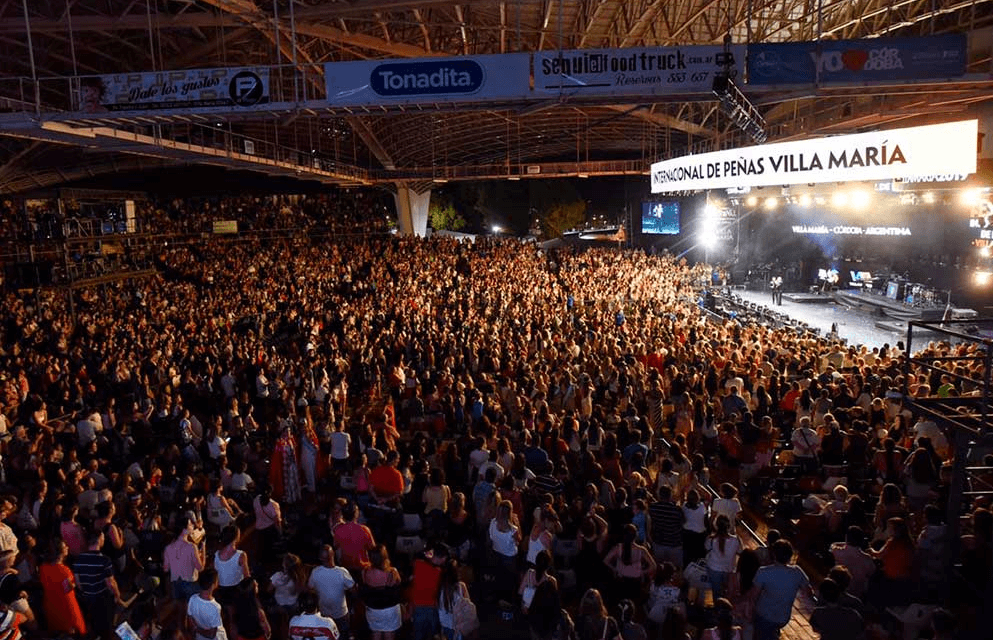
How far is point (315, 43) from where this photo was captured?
72.1ft

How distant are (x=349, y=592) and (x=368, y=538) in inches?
18.4

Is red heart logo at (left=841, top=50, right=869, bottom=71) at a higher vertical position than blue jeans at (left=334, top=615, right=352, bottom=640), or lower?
higher

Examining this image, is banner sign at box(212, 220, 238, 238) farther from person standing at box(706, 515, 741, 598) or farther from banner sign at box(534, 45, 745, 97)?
person standing at box(706, 515, 741, 598)

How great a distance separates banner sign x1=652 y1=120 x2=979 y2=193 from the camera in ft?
23.1

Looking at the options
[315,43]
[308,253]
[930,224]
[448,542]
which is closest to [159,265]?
[308,253]

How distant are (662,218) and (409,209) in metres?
14.8

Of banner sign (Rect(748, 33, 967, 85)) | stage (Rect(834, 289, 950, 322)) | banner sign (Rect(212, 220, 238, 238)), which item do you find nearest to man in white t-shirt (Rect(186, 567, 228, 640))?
banner sign (Rect(748, 33, 967, 85))

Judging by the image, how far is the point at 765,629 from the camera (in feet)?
16.1

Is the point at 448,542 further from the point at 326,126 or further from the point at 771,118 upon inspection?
the point at 326,126

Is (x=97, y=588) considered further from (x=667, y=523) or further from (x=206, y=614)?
(x=667, y=523)

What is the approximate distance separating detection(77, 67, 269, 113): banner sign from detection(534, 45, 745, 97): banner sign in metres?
4.57

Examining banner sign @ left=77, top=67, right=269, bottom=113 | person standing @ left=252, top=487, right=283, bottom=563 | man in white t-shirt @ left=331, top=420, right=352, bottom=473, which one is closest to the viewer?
person standing @ left=252, top=487, right=283, bottom=563

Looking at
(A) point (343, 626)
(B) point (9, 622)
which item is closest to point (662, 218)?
(A) point (343, 626)

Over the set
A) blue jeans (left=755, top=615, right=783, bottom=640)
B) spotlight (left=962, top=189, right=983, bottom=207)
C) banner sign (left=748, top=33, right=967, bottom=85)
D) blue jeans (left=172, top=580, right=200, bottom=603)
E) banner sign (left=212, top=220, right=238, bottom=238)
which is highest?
banner sign (left=748, top=33, right=967, bottom=85)
